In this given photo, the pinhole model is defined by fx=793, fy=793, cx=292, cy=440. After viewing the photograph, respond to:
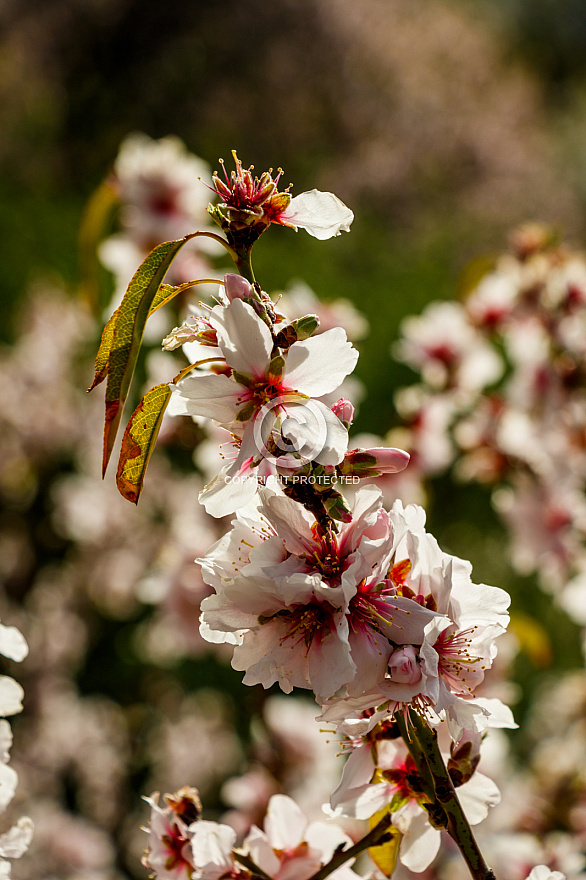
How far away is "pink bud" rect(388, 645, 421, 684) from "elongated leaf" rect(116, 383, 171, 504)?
19 centimetres

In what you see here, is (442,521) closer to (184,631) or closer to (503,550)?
(503,550)

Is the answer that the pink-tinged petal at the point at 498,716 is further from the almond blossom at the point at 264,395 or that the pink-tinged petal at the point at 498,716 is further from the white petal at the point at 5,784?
the white petal at the point at 5,784

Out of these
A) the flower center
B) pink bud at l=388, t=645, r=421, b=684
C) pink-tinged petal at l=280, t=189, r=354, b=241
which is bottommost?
the flower center

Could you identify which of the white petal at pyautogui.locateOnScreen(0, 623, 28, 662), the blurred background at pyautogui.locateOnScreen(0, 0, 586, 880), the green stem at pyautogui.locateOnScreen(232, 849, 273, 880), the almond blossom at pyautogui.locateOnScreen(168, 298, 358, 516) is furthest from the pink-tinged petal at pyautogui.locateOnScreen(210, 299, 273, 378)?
the blurred background at pyautogui.locateOnScreen(0, 0, 586, 880)

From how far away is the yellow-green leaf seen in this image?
573mm

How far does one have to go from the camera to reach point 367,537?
1.65 feet

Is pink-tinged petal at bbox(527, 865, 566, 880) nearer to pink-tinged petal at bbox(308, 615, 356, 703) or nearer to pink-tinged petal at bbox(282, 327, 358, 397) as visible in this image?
pink-tinged petal at bbox(308, 615, 356, 703)

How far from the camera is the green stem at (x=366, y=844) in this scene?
563 mm

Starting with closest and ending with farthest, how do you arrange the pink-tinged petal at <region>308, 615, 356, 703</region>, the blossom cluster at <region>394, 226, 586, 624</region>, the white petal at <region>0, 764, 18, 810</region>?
the pink-tinged petal at <region>308, 615, 356, 703</region>
the white petal at <region>0, 764, 18, 810</region>
the blossom cluster at <region>394, 226, 586, 624</region>

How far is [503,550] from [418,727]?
2.52m

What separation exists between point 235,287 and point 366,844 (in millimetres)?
398

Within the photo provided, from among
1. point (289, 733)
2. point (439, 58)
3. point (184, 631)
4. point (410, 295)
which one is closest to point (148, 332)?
point (184, 631)

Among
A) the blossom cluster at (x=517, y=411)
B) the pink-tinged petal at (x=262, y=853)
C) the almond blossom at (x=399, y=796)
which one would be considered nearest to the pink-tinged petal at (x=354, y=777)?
the almond blossom at (x=399, y=796)

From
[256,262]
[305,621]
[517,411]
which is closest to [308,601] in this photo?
[305,621]
